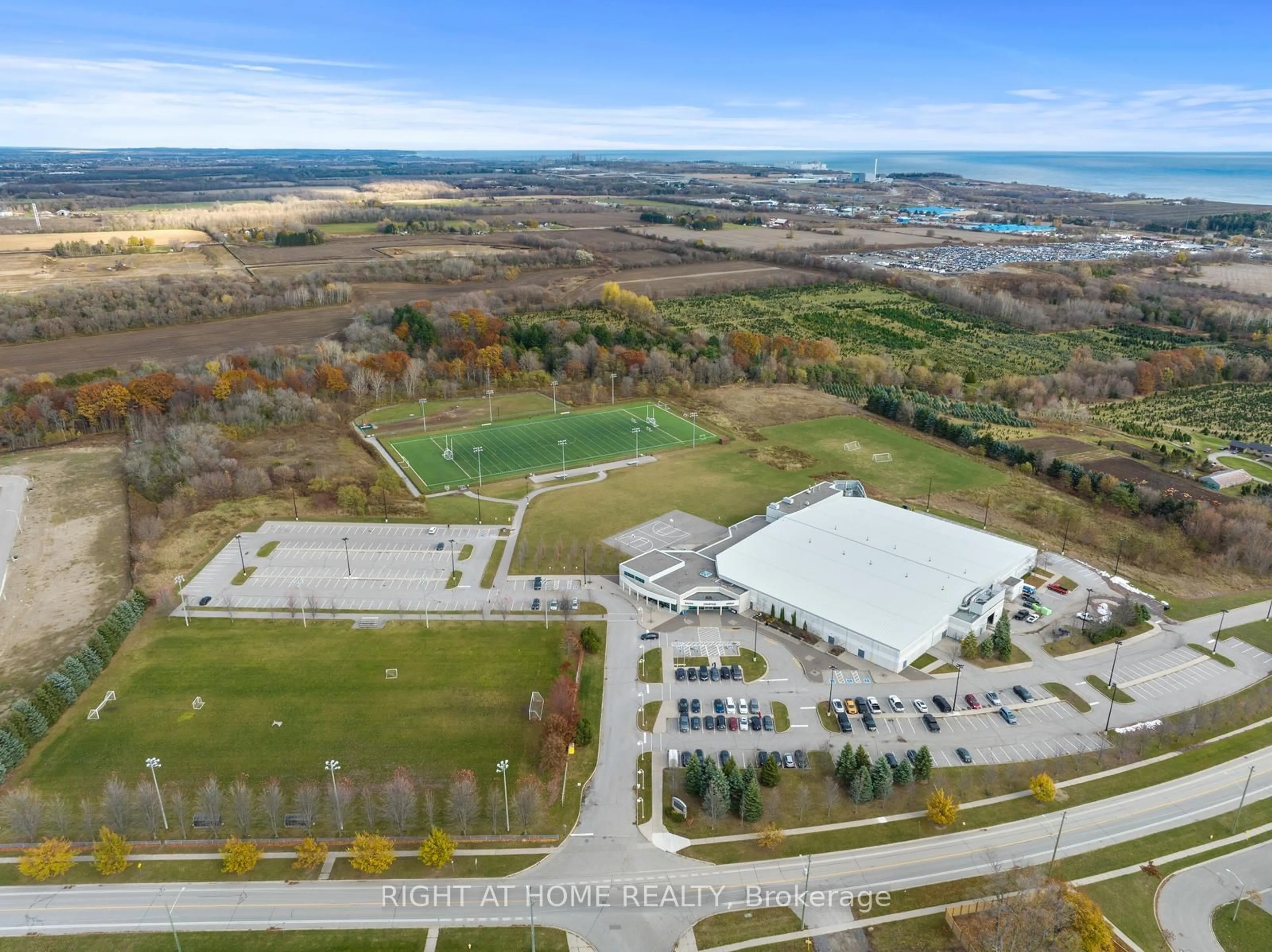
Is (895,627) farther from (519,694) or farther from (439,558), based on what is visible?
(439,558)

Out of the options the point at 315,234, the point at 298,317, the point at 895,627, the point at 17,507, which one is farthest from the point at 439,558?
the point at 315,234

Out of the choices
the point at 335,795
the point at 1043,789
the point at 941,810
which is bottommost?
the point at 1043,789

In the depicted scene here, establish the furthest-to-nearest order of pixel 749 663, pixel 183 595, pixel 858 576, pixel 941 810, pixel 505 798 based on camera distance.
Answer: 1. pixel 858 576
2. pixel 183 595
3. pixel 749 663
4. pixel 505 798
5. pixel 941 810

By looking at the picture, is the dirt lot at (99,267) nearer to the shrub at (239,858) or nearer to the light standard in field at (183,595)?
the light standard in field at (183,595)

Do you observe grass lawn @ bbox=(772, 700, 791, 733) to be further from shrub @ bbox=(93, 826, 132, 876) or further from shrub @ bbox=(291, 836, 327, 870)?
shrub @ bbox=(93, 826, 132, 876)

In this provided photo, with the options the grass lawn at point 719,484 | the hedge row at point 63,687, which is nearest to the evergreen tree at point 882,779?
the grass lawn at point 719,484

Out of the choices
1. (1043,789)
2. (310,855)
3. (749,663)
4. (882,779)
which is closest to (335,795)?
(310,855)

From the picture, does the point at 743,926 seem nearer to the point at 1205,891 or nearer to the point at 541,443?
→ the point at 1205,891
